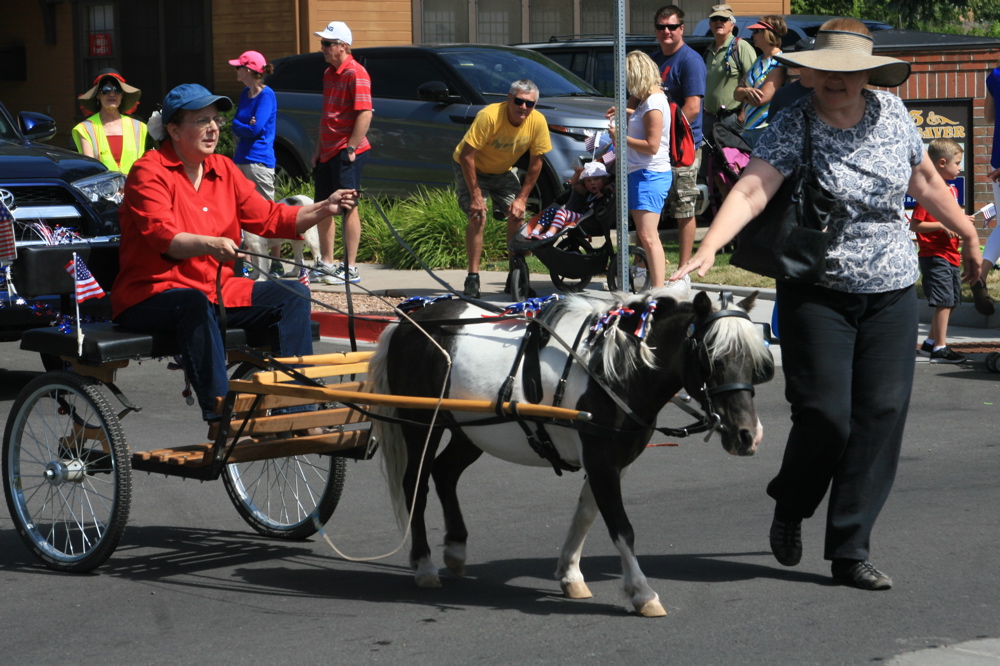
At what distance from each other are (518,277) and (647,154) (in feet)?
5.70

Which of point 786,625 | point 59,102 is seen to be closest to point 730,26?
point 786,625

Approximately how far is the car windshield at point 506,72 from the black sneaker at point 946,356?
21.5 ft

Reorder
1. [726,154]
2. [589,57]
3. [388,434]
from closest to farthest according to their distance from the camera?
[388,434]
[726,154]
[589,57]

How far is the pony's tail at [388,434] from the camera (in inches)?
225

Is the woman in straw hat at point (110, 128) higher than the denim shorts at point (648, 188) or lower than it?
higher

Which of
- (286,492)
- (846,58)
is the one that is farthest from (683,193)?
(846,58)

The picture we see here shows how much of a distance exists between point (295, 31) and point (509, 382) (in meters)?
18.1

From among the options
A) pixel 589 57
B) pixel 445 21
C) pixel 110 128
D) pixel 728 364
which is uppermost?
pixel 445 21

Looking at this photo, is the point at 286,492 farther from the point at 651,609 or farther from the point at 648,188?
the point at 648,188

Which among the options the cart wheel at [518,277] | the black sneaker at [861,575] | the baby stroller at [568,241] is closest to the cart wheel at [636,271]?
the baby stroller at [568,241]

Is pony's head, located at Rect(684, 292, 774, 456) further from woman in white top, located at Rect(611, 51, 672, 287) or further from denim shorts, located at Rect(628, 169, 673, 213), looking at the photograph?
denim shorts, located at Rect(628, 169, 673, 213)

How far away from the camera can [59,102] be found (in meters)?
26.9

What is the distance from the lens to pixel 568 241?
40.7 feet

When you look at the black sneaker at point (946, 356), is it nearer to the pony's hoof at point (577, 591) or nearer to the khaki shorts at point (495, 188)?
the khaki shorts at point (495, 188)
